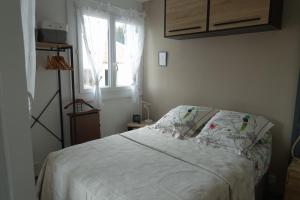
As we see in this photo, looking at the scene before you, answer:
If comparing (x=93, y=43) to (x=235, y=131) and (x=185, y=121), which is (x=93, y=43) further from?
(x=235, y=131)

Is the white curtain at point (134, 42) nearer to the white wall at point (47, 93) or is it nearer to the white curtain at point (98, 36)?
the white curtain at point (98, 36)

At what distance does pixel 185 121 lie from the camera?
8.10ft

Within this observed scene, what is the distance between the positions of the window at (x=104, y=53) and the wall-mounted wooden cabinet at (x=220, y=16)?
90cm

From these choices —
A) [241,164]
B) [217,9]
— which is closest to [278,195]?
[241,164]

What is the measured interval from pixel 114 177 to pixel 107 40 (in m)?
2.27

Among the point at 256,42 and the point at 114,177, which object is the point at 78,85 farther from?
the point at 256,42

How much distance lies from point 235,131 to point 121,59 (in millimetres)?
2118

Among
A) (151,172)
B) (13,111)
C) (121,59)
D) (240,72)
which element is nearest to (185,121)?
(240,72)

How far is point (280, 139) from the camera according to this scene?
2291 mm

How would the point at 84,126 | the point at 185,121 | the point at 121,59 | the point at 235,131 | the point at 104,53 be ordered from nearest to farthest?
the point at 235,131
the point at 185,121
the point at 84,126
the point at 104,53
the point at 121,59

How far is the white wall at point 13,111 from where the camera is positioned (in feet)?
1.80

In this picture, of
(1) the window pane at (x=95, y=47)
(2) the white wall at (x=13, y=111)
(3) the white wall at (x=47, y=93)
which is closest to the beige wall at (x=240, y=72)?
(1) the window pane at (x=95, y=47)

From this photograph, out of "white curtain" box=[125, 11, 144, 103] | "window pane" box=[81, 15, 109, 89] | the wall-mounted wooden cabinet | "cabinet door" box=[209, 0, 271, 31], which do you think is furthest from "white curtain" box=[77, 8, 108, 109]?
"cabinet door" box=[209, 0, 271, 31]

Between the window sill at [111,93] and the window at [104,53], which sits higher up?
the window at [104,53]
